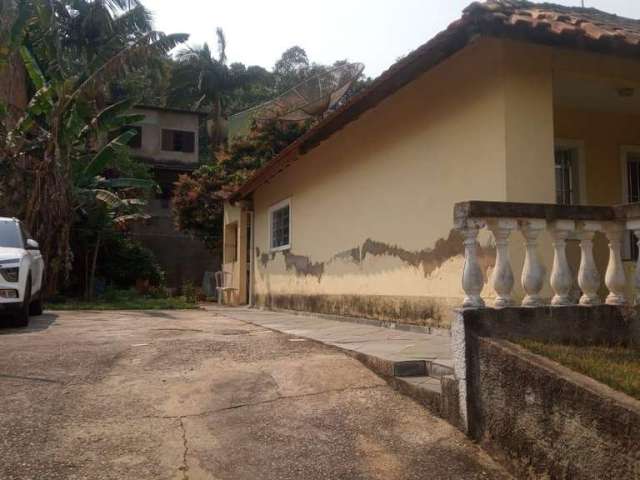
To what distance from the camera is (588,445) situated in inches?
107

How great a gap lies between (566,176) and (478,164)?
2.08 meters

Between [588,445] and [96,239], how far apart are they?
1751 centimetres

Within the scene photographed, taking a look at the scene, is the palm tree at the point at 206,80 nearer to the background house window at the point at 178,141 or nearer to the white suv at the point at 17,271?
the background house window at the point at 178,141

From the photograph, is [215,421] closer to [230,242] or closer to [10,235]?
[10,235]

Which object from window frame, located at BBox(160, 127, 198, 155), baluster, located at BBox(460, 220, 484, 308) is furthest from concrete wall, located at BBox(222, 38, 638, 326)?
window frame, located at BBox(160, 127, 198, 155)

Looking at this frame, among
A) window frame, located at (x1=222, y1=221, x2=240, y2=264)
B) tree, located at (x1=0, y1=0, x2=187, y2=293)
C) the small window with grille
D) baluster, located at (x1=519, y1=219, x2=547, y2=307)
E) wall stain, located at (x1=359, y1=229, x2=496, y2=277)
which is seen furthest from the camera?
window frame, located at (x1=222, y1=221, x2=240, y2=264)

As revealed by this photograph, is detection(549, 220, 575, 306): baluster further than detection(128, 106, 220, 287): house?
No

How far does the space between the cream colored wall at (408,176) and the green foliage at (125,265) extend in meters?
10.5

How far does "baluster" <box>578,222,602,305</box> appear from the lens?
13.4 ft

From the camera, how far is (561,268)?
4035mm

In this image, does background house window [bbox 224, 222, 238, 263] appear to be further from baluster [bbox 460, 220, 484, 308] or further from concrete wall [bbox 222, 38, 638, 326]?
baluster [bbox 460, 220, 484, 308]

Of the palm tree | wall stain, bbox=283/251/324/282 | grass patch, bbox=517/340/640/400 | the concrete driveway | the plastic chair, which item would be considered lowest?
the concrete driveway

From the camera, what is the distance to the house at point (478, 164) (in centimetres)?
463

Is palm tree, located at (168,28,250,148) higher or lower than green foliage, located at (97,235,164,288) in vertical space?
higher
